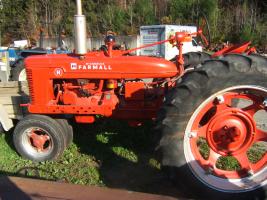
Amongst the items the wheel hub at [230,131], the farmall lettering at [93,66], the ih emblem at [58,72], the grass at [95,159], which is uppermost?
the farmall lettering at [93,66]

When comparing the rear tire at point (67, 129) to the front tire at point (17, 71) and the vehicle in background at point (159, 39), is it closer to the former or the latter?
the front tire at point (17, 71)

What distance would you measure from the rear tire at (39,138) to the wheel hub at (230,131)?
1861 mm

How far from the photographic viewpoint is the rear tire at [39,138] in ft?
14.4

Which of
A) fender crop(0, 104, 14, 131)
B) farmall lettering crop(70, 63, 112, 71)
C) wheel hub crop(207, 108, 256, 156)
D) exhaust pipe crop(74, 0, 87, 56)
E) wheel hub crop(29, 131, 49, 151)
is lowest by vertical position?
wheel hub crop(29, 131, 49, 151)

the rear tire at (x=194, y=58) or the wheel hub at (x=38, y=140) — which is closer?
the wheel hub at (x=38, y=140)

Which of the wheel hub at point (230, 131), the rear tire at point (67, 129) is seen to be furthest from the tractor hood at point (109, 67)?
the wheel hub at point (230, 131)

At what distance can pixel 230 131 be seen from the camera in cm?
341

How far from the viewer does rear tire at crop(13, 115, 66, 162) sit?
4.39 meters

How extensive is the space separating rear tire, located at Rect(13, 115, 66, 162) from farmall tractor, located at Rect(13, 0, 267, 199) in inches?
0.5

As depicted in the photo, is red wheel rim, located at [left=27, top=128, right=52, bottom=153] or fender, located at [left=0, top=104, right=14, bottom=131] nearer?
red wheel rim, located at [left=27, top=128, right=52, bottom=153]

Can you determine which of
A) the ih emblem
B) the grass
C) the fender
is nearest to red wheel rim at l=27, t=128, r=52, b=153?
the grass

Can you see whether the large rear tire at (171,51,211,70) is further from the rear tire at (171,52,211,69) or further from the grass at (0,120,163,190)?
the grass at (0,120,163,190)

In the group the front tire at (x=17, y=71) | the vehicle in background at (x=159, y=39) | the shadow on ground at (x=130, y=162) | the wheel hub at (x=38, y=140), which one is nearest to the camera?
the shadow on ground at (x=130, y=162)

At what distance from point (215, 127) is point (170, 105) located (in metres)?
0.53
